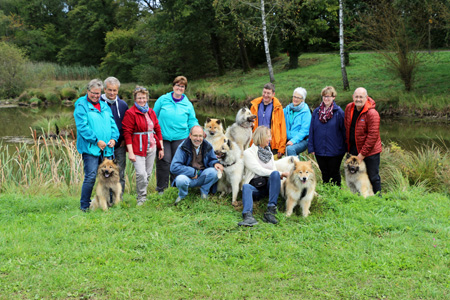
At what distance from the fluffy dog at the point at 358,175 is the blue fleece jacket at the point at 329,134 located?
24 centimetres

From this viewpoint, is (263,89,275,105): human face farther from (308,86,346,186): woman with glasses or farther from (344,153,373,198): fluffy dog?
(344,153,373,198): fluffy dog

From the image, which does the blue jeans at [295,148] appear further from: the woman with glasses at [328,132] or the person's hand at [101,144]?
the person's hand at [101,144]

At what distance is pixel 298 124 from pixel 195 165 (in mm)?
2046

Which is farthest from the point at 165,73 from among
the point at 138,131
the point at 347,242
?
the point at 347,242

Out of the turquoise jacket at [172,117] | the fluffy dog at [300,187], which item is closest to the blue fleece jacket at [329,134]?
the fluffy dog at [300,187]

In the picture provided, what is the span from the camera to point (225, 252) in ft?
13.2

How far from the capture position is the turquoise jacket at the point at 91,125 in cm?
507

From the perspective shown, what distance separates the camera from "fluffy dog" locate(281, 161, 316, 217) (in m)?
4.83

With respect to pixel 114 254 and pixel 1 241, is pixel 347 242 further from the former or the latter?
pixel 1 241

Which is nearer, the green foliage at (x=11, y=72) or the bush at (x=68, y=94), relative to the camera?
the green foliage at (x=11, y=72)

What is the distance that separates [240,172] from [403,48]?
15010mm

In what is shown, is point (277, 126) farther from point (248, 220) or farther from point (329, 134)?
point (248, 220)

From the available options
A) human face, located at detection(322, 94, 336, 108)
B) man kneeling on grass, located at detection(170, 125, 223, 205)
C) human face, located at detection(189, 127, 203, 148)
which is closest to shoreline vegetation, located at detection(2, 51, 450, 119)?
human face, located at detection(322, 94, 336, 108)

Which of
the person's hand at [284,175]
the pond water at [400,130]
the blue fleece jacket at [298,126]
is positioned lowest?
the pond water at [400,130]
